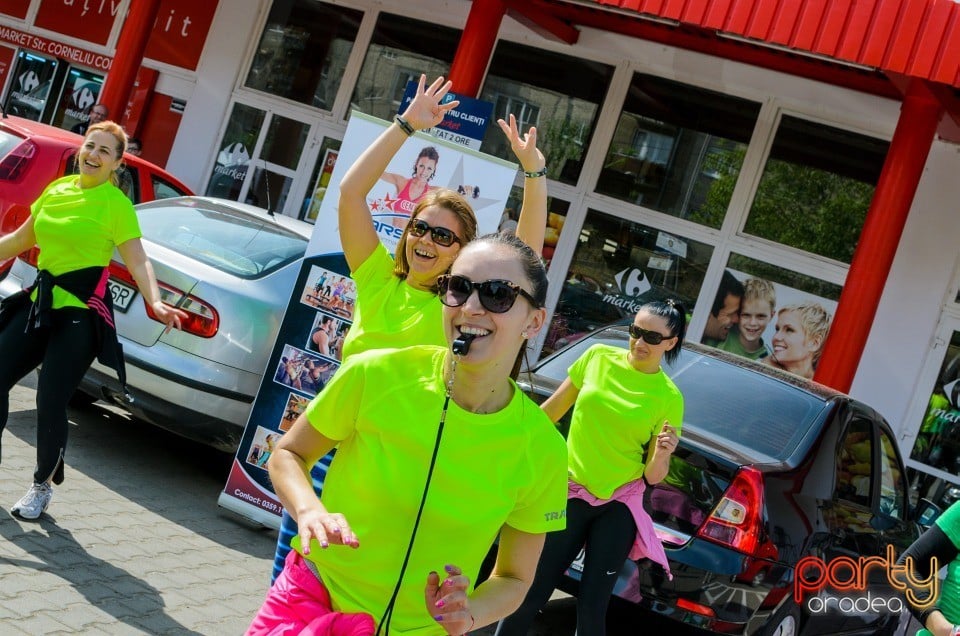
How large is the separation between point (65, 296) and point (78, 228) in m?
0.33

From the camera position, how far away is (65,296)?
5.57 meters

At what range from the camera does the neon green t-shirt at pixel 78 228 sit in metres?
5.61

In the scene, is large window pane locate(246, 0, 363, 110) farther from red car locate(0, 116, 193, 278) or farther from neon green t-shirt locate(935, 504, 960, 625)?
neon green t-shirt locate(935, 504, 960, 625)

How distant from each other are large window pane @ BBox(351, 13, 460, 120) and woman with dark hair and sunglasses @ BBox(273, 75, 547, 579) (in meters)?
10.5

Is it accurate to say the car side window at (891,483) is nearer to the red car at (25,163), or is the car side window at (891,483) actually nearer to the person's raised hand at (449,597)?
the person's raised hand at (449,597)

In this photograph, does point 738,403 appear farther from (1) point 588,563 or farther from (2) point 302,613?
(2) point 302,613

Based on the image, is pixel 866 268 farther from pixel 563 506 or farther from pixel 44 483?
pixel 563 506

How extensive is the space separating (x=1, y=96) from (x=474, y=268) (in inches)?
689

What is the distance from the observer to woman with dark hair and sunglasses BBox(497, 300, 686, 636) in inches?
195

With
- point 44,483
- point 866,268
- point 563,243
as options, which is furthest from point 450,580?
point 563,243

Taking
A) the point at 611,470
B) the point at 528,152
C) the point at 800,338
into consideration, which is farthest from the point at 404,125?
the point at 800,338

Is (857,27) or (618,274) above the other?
(857,27)

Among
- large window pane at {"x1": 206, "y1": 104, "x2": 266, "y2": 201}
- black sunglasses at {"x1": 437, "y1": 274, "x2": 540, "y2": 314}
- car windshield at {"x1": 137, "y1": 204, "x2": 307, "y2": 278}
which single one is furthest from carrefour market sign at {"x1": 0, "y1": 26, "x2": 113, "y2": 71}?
black sunglasses at {"x1": 437, "y1": 274, "x2": 540, "y2": 314}

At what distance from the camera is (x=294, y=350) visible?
6277mm
